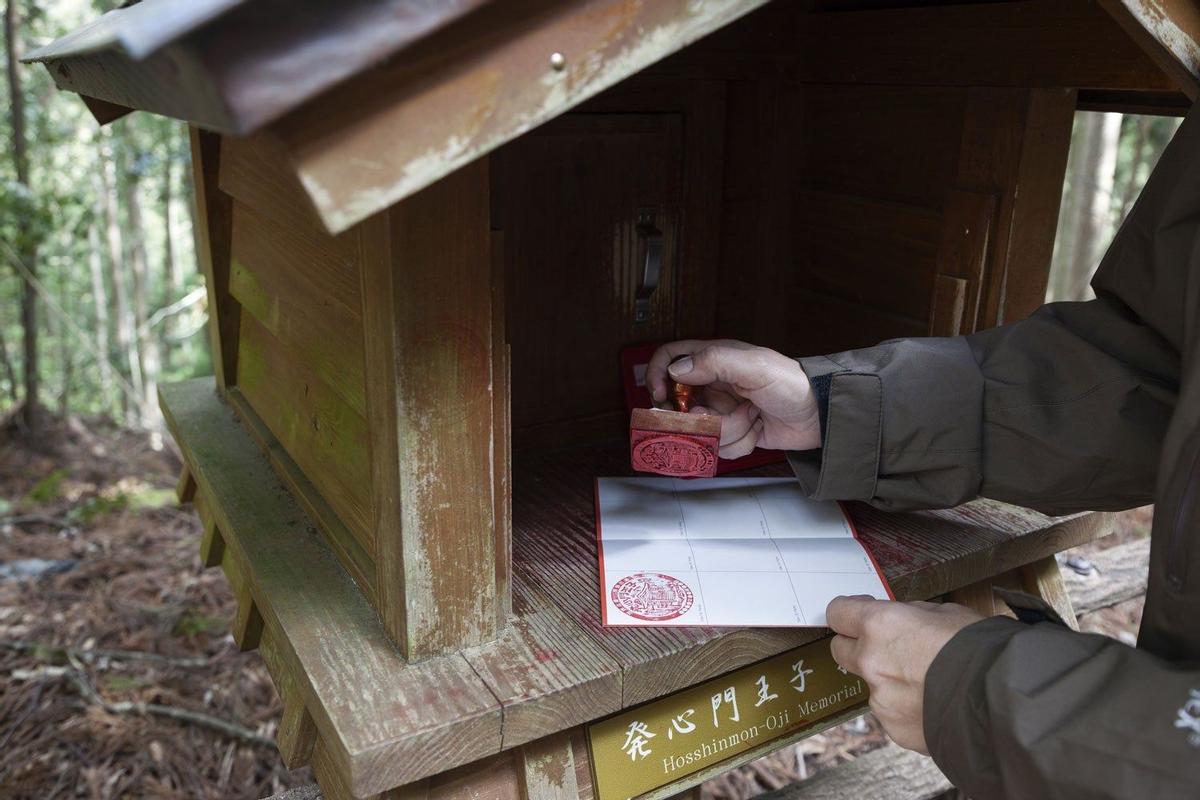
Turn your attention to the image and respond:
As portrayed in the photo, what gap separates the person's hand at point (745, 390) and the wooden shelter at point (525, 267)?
26 cm

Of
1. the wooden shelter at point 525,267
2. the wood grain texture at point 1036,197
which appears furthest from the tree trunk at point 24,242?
the wood grain texture at point 1036,197

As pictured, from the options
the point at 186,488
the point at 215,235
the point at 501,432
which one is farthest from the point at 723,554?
the point at 186,488

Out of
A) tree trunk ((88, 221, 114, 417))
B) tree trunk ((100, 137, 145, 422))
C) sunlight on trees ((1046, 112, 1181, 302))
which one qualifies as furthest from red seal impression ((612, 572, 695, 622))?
tree trunk ((88, 221, 114, 417))

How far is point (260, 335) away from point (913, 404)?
1320mm

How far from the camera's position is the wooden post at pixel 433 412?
1039 mm

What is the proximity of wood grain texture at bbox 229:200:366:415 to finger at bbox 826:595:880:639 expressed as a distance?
72 centimetres

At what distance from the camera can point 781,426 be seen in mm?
1561

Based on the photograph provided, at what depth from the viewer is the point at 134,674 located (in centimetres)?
352

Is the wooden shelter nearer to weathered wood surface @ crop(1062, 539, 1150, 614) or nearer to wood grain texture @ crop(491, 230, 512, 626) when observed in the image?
wood grain texture @ crop(491, 230, 512, 626)

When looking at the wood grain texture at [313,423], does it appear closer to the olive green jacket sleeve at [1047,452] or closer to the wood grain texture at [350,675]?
the wood grain texture at [350,675]

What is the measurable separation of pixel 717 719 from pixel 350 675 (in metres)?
0.55

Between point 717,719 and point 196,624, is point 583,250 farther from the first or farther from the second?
point 196,624

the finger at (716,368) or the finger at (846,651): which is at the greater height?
the finger at (716,368)

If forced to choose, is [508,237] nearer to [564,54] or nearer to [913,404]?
[913,404]
